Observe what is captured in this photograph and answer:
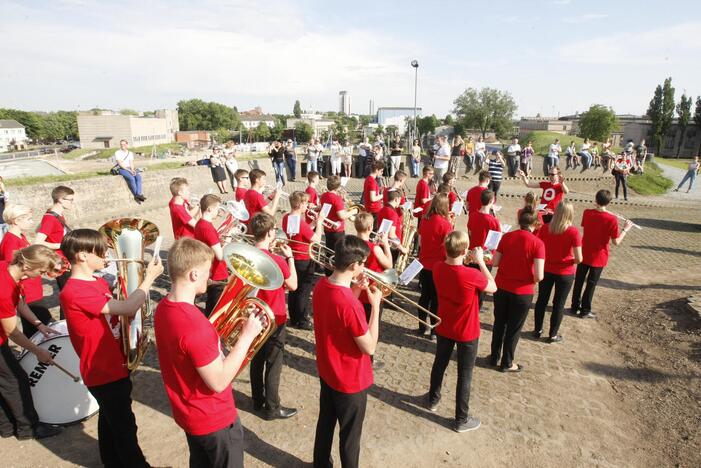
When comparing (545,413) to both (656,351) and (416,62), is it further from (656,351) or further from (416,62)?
(416,62)

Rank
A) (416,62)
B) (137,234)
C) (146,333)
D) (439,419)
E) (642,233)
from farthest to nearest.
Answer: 1. (416,62)
2. (642,233)
3. (439,419)
4. (137,234)
5. (146,333)

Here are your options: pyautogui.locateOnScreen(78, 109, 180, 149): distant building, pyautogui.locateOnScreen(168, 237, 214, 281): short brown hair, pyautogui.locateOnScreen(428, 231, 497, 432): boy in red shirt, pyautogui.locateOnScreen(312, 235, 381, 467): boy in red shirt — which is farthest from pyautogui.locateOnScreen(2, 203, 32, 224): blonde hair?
pyautogui.locateOnScreen(78, 109, 180, 149): distant building

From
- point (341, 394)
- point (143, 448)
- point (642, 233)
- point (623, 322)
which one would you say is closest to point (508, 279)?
point (341, 394)

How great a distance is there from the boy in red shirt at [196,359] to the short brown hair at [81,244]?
1.00 m

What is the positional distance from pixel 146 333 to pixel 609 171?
24612 mm

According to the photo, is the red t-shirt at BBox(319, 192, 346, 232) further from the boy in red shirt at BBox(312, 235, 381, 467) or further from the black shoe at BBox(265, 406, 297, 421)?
the boy in red shirt at BBox(312, 235, 381, 467)

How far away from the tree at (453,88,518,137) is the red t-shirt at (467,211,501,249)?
93103 millimetres

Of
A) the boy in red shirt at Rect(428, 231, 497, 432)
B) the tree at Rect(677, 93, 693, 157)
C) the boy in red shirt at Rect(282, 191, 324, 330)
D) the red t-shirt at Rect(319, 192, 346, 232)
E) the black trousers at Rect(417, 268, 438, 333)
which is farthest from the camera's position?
the tree at Rect(677, 93, 693, 157)

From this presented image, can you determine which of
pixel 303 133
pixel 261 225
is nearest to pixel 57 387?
pixel 261 225

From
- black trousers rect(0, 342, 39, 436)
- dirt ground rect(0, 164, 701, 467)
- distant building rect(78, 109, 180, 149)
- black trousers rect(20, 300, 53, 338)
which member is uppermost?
distant building rect(78, 109, 180, 149)

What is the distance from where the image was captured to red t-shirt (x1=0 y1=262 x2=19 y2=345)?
3.43m

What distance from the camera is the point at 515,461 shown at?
12.9 feet

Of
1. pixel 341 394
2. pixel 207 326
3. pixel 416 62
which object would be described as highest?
pixel 416 62

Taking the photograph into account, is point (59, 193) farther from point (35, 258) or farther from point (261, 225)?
point (261, 225)
